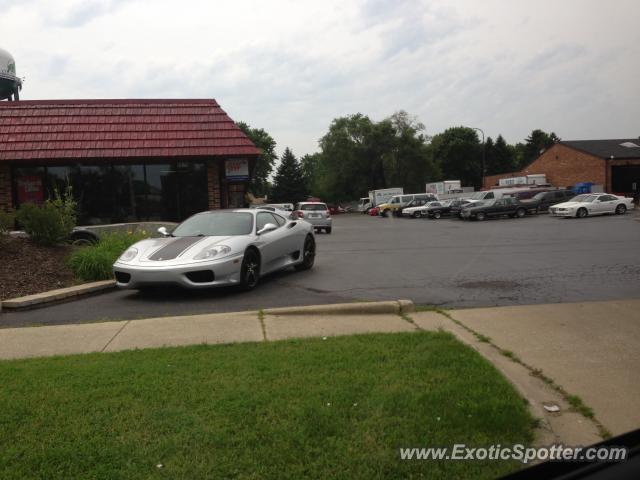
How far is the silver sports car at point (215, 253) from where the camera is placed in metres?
7.74

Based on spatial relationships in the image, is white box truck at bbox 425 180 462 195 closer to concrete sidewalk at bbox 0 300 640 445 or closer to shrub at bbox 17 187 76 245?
shrub at bbox 17 187 76 245

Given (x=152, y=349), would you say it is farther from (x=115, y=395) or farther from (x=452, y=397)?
(x=452, y=397)

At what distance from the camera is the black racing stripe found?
796 cm

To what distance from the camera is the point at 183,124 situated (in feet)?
59.3

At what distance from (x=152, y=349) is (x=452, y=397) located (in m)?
2.77

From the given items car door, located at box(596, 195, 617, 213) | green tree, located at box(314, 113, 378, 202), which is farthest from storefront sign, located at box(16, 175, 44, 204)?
green tree, located at box(314, 113, 378, 202)

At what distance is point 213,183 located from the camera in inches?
713

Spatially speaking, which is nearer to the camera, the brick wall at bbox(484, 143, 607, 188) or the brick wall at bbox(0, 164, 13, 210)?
the brick wall at bbox(0, 164, 13, 210)

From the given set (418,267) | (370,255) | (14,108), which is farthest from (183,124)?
(418,267)

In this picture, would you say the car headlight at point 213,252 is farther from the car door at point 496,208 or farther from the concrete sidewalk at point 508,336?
the car door at point 496,208

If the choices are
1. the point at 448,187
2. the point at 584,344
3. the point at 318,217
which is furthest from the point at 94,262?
the point at 448,187

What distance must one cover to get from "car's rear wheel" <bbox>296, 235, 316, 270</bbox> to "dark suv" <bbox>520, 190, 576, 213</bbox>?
99.8 feet

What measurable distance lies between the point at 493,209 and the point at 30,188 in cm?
2793

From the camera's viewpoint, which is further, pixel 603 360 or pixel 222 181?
pixel 222 181
